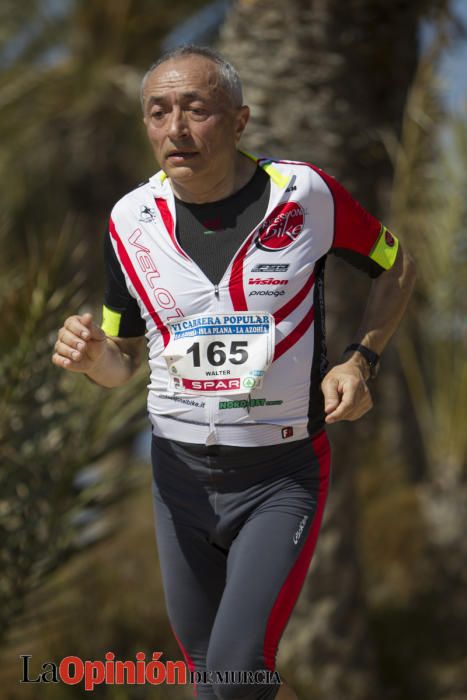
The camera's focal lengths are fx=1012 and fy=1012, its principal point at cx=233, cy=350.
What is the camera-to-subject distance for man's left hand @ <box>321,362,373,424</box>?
8.29ft

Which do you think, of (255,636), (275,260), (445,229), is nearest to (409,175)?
(445,229)

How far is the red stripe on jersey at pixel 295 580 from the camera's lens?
2.61 m

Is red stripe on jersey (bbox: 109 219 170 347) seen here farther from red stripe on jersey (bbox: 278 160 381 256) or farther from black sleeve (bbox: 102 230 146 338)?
red stripe on jersey (bbox: 278 160 381 256)

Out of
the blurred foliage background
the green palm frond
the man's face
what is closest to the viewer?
the man's face

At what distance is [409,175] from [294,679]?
2.85 m

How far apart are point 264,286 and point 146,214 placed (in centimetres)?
41

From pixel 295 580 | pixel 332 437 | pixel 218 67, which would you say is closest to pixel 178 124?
pixel 218 67

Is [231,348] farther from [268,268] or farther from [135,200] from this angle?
[135,200]

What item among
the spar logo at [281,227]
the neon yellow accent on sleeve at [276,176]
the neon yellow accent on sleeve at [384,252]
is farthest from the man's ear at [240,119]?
the neon yellow accent on sleeve at [384,252]

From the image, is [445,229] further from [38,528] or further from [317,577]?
[38,528]

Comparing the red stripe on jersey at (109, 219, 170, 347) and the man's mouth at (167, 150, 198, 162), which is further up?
the man's mouth at (167, 150, 198, 162)

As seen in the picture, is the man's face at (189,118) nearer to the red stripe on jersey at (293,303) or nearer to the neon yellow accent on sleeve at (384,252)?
the red stripe on jersey at (293,303)

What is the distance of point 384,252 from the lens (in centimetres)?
286

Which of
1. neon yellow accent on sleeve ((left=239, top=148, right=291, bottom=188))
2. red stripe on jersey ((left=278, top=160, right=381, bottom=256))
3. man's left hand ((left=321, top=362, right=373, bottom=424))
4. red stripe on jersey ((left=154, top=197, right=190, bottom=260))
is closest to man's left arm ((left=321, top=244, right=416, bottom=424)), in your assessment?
man's left hand ((left=321, top=362, right=373, bottom=424))
